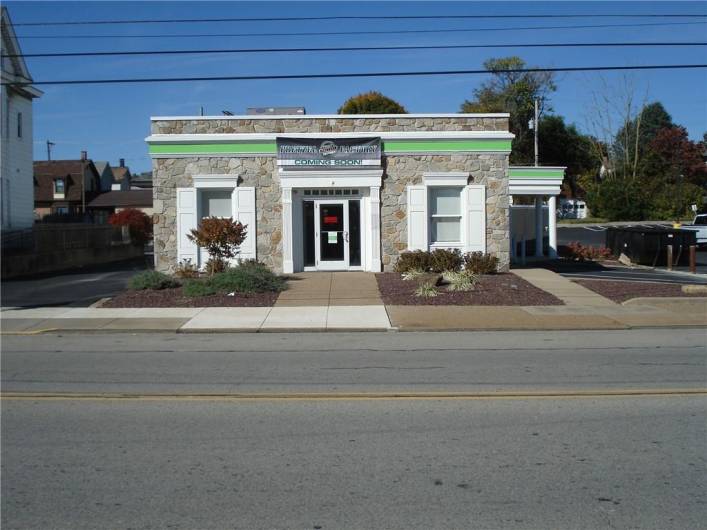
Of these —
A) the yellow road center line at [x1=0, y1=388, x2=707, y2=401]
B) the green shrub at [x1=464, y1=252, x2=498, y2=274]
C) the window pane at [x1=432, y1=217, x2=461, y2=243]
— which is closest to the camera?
the yellow road center line at [x1=0, y1=388, x2=707, y2=401]

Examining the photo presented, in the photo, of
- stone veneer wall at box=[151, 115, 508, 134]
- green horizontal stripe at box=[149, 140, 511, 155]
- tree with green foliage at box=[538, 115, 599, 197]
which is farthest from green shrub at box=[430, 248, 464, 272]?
tree with green foliage at box=[538, 115, 599, 197]

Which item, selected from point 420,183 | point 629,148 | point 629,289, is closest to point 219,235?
point 420,183

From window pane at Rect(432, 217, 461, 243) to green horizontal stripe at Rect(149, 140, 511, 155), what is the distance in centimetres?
211

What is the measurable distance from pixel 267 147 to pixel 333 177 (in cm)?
211

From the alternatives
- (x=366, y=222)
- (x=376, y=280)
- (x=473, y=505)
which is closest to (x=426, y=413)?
(x=473, y=505)

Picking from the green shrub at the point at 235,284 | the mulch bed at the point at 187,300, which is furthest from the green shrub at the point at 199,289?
the mulch bed at the point at 187,300

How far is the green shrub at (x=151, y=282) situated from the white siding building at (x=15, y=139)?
50.2ft

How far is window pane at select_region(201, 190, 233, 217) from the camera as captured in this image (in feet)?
72.2

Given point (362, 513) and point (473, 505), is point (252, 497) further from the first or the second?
point (473, 505)

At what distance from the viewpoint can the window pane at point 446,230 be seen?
22141 millimetres

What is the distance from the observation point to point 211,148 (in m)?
21.5

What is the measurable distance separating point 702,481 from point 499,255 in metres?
16.5

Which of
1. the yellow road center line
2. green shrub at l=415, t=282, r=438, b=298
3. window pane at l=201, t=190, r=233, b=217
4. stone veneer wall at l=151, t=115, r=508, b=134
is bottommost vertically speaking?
the yellow road center line

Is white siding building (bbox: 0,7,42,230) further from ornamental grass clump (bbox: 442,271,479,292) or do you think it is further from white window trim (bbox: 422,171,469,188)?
ornamental grass clump (bbox: 442,271,479,292)
